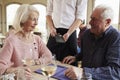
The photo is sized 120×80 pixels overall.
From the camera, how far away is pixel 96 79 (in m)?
1.55

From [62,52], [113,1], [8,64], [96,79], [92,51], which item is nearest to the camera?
[96,79]

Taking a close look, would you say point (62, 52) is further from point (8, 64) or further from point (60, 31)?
point (8, 64)

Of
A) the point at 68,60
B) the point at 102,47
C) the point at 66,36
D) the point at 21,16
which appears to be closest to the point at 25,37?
the point at 21,16

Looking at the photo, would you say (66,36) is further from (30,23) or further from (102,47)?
(102,47)

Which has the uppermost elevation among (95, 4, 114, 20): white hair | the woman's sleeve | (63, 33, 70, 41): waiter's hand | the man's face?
(95, 4, 114, 20): white hair

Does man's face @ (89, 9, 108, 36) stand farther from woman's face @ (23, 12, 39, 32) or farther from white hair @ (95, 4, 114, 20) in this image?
woman's face @ (23, 12, 39, 32)

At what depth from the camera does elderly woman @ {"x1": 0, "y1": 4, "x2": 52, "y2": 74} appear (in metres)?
1.84

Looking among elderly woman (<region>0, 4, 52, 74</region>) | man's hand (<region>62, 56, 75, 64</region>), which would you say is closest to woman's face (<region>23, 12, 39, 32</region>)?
elderly woman (<region>0, 4, 52, 74</region>)

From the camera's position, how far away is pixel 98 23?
1938mm

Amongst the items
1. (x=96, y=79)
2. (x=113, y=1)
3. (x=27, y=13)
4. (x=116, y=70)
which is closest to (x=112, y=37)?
(x=116, y=70)

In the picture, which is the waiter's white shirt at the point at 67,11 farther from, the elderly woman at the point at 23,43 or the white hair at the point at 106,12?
the white hair at the point at 106,12

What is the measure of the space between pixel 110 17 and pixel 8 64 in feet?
3.05

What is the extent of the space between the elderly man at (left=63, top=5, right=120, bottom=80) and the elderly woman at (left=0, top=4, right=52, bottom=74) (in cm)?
31

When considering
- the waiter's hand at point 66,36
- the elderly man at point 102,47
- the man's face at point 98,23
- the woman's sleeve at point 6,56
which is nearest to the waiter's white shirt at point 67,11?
the waiter's hand at point 66,36
